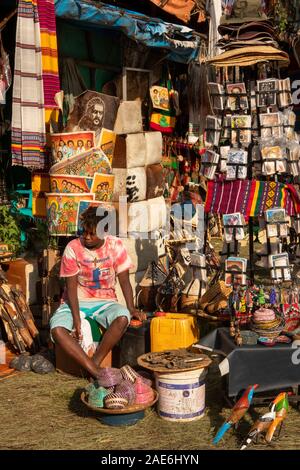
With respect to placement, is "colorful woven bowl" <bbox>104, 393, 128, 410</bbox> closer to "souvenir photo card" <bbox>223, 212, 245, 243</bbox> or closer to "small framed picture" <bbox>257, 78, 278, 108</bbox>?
"souvenir photo card" <bbox>223, 212, 245, 243</bbox>

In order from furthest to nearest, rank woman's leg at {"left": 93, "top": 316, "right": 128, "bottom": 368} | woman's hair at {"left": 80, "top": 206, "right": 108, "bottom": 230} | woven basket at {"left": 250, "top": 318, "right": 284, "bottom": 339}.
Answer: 1. woman's hair at {"left": 80, "top": 206, "right": 108, "bottom": 230}
2. woman's leg at {"left": 93, "top": 316, "right": 128, "bottom": 368}
3. woven basket at {"left": 250, "top": 318, "right": 284, "bottom": 339}

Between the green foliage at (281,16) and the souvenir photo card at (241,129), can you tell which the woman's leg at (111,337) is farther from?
the green foliage at (281,16)

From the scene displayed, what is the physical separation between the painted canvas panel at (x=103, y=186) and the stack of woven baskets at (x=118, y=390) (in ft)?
7.82

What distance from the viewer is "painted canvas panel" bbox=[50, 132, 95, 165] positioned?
22.2ft

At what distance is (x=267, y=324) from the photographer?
202 inches

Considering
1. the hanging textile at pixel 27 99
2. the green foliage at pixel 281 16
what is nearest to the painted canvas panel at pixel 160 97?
the green foliage at pixel 281 16

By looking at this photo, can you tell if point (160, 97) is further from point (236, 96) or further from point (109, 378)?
point (109, 378)

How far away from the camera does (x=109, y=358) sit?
6.02m

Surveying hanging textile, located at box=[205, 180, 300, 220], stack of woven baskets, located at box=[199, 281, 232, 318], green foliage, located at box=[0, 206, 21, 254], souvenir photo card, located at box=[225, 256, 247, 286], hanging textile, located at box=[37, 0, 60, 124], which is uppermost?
hanging textile, located at box=[37, 0, 60, 124]

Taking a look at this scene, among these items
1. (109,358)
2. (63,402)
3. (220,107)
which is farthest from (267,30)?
(63,402)

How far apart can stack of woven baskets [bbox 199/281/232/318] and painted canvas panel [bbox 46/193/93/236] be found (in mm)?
1525

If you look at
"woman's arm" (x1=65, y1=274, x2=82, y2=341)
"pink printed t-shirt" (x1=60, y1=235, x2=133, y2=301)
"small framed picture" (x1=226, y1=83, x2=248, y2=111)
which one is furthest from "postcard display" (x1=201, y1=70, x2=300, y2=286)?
"woman's arm" (x1=65, y1=274, x2=82, y2=341)
